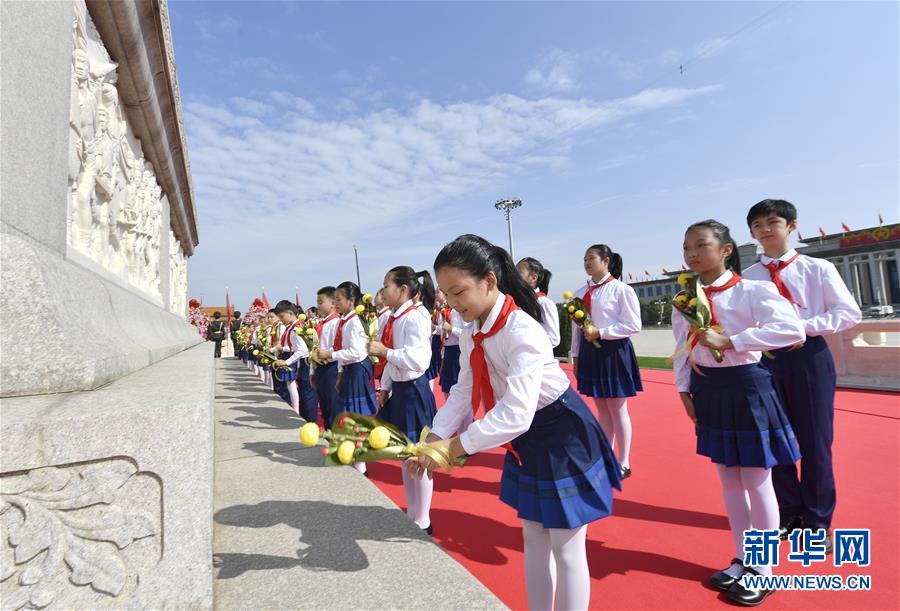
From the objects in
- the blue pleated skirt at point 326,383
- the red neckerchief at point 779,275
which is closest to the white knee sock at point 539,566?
the red neckerchief at point 779,275

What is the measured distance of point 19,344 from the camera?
1.42 meters

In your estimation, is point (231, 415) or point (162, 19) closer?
point (162, 19)

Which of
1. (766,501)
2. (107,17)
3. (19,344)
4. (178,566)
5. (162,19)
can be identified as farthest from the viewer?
(162,19)

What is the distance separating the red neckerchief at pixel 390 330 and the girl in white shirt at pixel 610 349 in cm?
165

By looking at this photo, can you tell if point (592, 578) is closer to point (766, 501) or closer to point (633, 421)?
point (766, 501)

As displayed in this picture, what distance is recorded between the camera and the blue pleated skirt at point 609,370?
393 cm

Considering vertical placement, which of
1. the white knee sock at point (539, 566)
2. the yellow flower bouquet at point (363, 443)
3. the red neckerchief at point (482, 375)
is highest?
the red neckerchief at point (482, 375)

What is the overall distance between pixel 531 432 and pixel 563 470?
168 mm

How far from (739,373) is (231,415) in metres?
4.91

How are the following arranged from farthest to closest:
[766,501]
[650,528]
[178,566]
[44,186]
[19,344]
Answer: [650,528], [766,501], [44,186], [19,344], [178,566]

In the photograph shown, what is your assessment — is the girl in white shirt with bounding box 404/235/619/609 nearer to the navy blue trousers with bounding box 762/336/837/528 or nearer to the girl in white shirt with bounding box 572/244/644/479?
the navy blue trousers with bounding box 762/336/837/528

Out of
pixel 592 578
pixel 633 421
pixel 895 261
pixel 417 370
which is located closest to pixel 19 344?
pixel 417 370

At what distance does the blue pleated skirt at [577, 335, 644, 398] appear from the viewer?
3.93 metres

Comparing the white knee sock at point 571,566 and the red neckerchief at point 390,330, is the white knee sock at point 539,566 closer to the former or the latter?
the white knee sock at point 571,566
